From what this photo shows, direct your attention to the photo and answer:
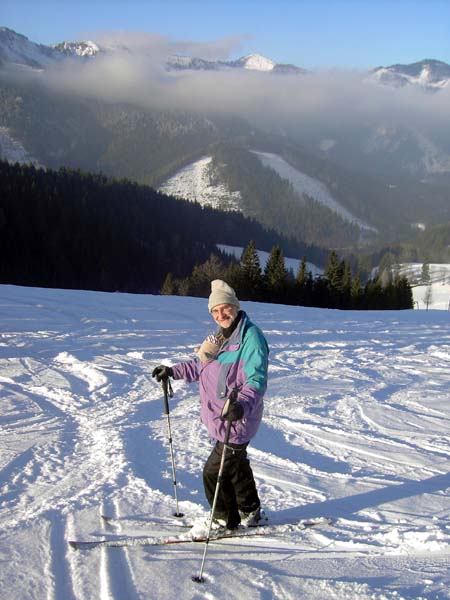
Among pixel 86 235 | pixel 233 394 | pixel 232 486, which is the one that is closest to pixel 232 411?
pixel 233 394

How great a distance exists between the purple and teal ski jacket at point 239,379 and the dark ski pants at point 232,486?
8.2 inches

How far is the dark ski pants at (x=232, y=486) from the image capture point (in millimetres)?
4375

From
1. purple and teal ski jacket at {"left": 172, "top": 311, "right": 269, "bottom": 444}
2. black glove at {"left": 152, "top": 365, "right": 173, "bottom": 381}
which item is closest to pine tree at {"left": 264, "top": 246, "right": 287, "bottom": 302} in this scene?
black glove at {"left": 152, "top": 365, "right": 173, "bottom": 381}

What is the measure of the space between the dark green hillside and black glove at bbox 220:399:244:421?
2694 inches

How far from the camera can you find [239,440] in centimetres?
425

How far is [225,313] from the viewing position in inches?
167

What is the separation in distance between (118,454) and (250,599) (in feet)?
9.74

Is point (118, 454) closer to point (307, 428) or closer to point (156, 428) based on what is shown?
point (156, 428)

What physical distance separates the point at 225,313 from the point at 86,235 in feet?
276

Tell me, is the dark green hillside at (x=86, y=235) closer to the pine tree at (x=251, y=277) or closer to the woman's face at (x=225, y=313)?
the pine tree at (x=251, y=277)

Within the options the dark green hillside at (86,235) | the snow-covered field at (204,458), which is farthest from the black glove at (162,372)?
the dark green hillside at (86,235)

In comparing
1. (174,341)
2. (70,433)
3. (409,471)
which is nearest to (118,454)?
(70,433)

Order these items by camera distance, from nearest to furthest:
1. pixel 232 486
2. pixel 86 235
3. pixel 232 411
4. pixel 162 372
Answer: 1. pixel 232 411
2. pixel 232 486
3. pixel 162 372
4. pixel 86 235

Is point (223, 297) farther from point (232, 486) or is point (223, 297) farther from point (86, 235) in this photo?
point (86, 235)
